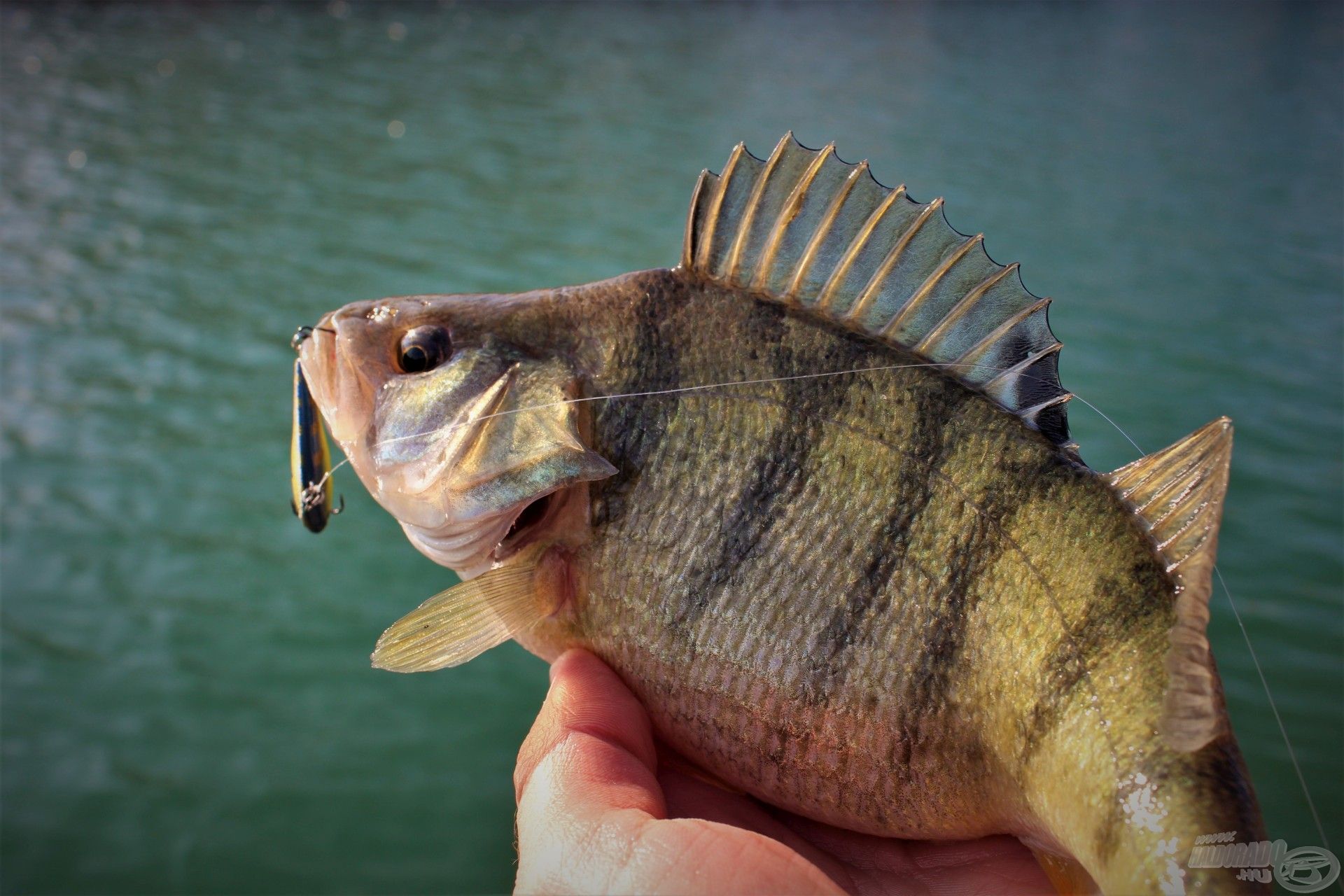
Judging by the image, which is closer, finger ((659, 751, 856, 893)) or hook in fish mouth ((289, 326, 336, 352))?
finger ((659, 751, 856, 893))

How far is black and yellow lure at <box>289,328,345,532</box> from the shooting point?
8.56 ft

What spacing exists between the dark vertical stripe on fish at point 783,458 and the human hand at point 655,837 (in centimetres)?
31

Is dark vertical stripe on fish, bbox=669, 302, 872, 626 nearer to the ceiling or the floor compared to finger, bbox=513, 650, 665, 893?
nearer to the ceiling

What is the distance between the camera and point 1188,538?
1.64 meters

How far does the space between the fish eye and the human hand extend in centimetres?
76

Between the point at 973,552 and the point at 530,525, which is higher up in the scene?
the point at 973,552

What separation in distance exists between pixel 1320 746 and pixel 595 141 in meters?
11.8

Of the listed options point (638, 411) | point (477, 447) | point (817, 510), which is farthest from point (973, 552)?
point (477, 447)

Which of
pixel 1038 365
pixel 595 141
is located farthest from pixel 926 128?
pixel 1038 365

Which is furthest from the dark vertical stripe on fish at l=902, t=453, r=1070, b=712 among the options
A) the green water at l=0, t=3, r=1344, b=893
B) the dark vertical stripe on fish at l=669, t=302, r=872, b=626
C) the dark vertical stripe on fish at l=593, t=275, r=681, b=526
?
the green water at l=0, t=3, r=1344, b=893

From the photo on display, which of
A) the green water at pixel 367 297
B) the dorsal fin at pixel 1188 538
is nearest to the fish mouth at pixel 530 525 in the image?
the dorsal fin at pixel 1188 538

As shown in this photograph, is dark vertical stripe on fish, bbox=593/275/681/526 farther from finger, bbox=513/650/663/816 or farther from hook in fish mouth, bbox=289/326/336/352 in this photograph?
hook in fish mouth, bbox=289/326/336/352

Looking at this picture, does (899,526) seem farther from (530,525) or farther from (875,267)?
(530,525)

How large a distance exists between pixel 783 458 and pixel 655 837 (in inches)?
31.0
